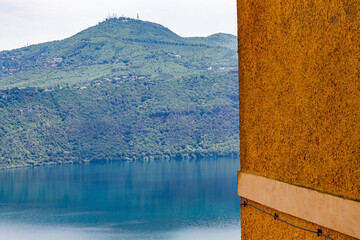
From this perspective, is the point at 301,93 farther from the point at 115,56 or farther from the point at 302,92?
the point at 115,56

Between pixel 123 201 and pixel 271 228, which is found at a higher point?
pixel 271 228

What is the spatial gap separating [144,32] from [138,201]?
71093 mm

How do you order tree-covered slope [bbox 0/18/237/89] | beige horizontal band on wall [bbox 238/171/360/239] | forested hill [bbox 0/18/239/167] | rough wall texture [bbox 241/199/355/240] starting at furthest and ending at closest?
tree-covered slope [bbox 0/18/237/89] → forested hill [bbox 0/18/239/167] → rough wall texture [bbox 241/199/355/240] → beige horizontal band on wall [bbox 238/171/360/239]

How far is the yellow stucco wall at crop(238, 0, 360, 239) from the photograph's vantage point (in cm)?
181

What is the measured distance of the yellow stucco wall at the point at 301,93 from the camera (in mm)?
1811

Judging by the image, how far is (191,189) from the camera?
52.0 m

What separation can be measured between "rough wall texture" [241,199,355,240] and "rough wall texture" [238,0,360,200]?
143mm

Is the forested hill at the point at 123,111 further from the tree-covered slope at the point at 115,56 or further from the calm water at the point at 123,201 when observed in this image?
the calm water at the point at 123,201

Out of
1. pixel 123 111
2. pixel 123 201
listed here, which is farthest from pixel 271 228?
pixel 123 111

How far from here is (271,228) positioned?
2326 mm

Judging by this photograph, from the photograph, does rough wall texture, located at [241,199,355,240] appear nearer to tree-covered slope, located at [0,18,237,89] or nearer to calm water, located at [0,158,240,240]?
calm water, located at [0,158,240,240]

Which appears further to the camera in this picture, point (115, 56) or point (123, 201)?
point (115, 56)

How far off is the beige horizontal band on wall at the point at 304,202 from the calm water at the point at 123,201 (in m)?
27.7

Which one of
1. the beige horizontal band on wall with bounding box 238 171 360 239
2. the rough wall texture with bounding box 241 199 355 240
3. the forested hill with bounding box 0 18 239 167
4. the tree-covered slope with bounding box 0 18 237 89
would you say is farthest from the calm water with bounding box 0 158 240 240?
the beige horizontal band on wall with bounding box 238 171 360 239
